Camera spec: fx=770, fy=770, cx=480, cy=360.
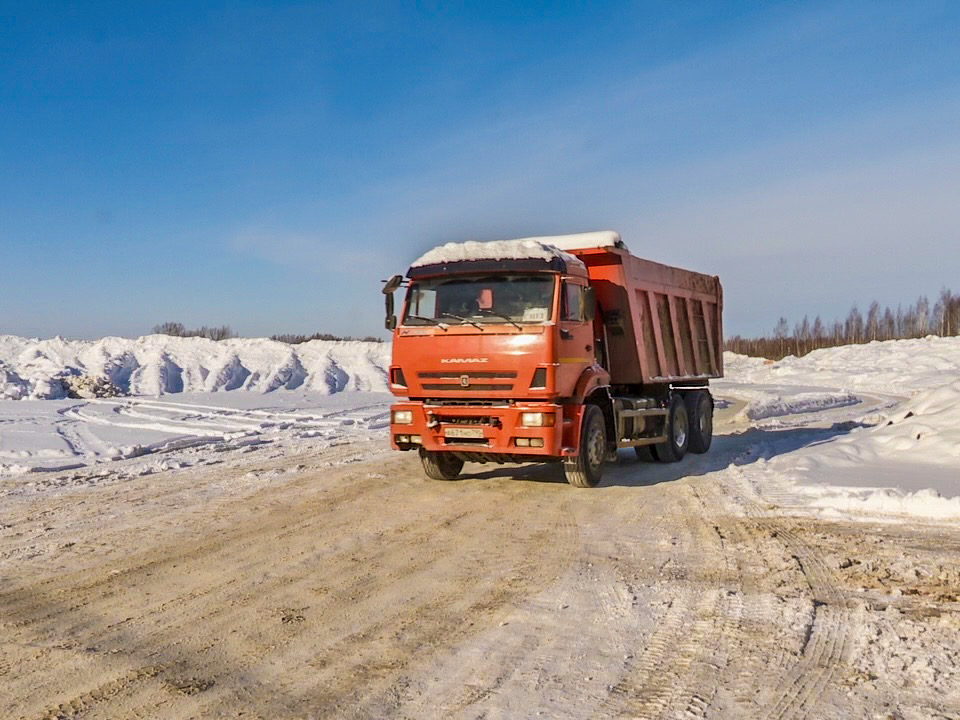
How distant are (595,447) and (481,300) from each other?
2471 millimetres

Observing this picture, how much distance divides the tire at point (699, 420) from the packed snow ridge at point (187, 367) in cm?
1469

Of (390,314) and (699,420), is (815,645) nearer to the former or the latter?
(390,314)

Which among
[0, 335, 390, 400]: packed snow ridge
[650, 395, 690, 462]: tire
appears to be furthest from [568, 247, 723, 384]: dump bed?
[0, 335, 390, 400]: packed snow ridge

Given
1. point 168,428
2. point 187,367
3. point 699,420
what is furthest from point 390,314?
point 187,367

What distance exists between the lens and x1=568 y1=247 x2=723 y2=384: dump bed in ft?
36.3

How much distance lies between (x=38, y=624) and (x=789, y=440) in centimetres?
1348

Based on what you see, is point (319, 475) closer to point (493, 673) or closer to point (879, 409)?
point (493, 673)

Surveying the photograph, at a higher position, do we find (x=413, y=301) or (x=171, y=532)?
(x=413, y=301)

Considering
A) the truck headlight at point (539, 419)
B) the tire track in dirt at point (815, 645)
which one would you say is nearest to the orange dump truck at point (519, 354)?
the truck headlight at point (539, 419)

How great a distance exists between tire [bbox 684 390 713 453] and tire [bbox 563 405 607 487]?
13.7 feet

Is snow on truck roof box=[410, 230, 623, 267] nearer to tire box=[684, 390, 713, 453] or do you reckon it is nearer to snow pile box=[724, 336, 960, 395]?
tire box=[684, 390, 713, 453]

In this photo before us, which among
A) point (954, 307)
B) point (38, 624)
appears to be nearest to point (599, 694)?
point (38, 624)

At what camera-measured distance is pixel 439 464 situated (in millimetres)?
10695

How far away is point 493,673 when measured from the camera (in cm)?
407
